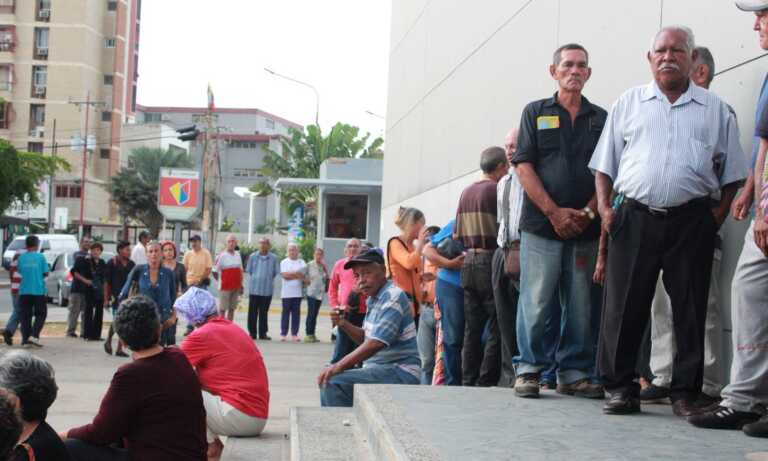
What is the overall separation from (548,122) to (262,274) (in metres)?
13.5

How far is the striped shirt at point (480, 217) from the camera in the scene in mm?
7469

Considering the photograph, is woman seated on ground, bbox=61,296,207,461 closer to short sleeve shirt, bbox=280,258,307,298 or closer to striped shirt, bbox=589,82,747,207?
striped shirt, bbox=589,82,747,207

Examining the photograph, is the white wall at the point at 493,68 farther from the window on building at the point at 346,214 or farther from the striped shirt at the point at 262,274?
the window on building at the point at 346,214

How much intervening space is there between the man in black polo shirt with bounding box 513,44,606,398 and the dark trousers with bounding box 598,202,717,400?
644 millimetres

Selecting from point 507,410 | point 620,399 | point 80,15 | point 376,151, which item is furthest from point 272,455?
point 80,15

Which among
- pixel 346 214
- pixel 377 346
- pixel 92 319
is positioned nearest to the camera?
pixel 377 346

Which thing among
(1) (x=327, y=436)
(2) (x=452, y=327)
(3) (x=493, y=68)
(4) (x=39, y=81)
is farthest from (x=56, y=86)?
(1) (x=327, y=436)

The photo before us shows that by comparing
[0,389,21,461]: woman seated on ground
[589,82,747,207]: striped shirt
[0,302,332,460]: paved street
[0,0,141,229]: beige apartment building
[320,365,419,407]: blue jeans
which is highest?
[0,0,141,229]: beige apartment building

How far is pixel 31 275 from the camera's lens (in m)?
15.7

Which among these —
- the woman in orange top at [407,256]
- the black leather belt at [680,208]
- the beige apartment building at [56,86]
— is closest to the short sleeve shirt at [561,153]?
the black leather belt at [680,208]

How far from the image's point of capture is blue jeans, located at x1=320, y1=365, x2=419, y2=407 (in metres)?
7.02

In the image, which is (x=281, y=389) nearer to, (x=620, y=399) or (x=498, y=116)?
(x=498, y=116)

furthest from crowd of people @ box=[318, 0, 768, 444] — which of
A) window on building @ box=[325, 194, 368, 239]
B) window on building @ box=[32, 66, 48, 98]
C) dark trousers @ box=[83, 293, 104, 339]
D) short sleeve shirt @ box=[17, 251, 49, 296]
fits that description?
window on building @ box=[32, 66, 48, 98]

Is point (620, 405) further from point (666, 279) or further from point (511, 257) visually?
point (511, 257)
